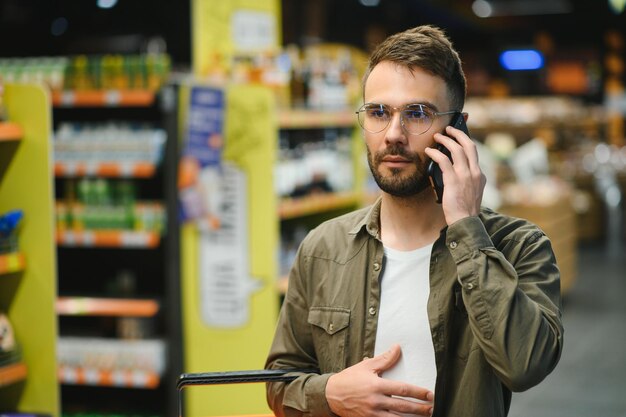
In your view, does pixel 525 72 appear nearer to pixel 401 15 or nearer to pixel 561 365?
pixel 401 15

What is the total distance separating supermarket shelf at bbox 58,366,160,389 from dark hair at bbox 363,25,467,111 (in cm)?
340

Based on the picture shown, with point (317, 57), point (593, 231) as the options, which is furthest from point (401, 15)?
point (317, 57)

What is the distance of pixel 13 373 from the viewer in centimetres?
368

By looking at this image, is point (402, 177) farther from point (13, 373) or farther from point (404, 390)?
point (13, 373)

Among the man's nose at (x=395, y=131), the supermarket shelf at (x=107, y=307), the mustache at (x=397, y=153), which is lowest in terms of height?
the supermarket shelf at (x=107, y=307)

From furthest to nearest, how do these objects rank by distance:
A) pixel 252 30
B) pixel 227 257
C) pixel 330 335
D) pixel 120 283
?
pixel 252 30 < pixel 120 283 < pixel 227 257 < pixel 330 335

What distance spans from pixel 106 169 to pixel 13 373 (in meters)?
1.72

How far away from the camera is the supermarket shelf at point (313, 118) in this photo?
5910mm

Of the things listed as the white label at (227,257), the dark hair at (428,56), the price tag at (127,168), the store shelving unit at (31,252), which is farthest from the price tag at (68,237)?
the dark hair at (428,56)

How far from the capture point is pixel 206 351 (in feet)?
17.5

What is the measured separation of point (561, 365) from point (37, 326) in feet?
15.4

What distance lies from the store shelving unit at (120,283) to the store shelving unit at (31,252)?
130 cm

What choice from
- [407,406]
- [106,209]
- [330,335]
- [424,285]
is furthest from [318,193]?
[407,406]

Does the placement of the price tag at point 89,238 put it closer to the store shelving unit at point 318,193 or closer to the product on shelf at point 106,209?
the product on shelf at point 106,209
